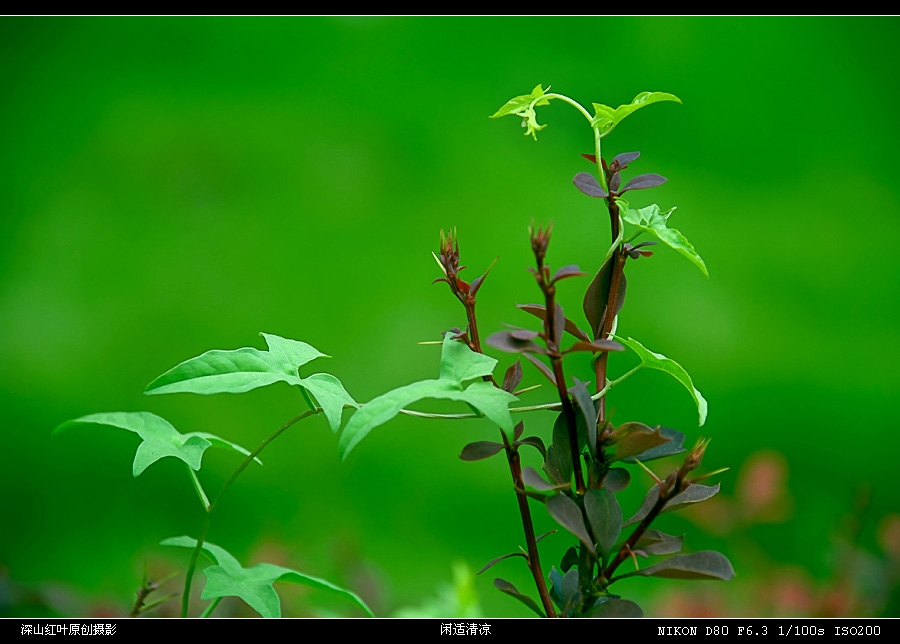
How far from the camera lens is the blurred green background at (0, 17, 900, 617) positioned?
6.73 feet

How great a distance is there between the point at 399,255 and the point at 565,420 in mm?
1955

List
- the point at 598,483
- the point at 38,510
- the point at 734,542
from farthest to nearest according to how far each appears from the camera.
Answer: the point at 38,510 < the point at 734,542 < the point at 598,483

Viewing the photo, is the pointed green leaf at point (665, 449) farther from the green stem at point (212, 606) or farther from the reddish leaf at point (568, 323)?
the green stem at point (212, 606)

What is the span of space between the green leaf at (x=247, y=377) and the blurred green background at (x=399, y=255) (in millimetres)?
1212

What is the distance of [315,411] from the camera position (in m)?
0.64

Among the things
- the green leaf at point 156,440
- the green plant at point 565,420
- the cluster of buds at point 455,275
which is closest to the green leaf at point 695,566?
the green plant at point 565,420

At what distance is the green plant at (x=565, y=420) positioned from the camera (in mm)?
552

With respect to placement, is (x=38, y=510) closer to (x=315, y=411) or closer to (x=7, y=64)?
(x=7, y=64)

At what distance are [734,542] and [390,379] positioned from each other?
0.97 meters
